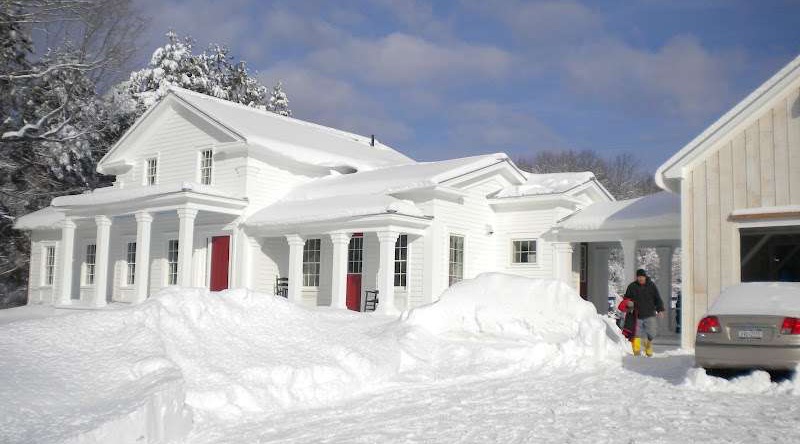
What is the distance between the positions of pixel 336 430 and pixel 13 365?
145 inches

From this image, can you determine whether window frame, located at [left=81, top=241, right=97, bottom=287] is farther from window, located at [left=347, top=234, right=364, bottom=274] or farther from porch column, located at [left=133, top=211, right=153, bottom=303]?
window, located at [left=347, top=234, right=364, bottom=274]

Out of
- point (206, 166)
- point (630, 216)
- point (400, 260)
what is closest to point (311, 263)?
point (400, 260)

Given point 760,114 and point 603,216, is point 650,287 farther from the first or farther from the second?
point 603,216

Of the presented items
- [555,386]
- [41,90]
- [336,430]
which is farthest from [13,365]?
[41,90]

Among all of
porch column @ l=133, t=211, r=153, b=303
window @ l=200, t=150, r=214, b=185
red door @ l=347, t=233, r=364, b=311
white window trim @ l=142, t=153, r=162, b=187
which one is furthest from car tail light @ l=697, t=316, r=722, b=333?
white window trim @ l=142, t=153, r=162, b=187

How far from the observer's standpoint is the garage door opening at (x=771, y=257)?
64.7 feet

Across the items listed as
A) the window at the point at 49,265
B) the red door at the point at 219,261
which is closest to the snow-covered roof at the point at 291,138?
the red door at the point at 219,261

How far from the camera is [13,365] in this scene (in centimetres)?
814

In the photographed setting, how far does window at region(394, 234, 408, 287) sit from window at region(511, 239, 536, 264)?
3571mm

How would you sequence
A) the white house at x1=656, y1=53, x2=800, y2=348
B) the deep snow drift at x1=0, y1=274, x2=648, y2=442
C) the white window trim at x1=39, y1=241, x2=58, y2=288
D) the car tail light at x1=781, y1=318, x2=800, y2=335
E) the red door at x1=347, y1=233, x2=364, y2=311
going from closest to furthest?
1. the deep snow drift at x1=0, y1=274, x2=648, y2=442
2. the car tail light at x1=781, y1=318, x2=800, y2=335
3. the white house at x1=656, y1=53, x2=800, y2=348
4. the red door at x1=347, y1=233, x2=364, y2=311
5. the white window trim at x1=39, y1=241, x2=58, y2=288

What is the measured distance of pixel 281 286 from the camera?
2284 cm

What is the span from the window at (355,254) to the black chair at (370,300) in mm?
889

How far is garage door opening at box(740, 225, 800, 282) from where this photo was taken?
64.7ft

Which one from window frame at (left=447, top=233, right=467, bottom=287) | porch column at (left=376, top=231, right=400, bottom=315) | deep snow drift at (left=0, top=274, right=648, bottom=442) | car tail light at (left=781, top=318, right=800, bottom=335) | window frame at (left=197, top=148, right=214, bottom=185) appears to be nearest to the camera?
deep snow drift at (left=0, top=274, right=648, bottom=442)
